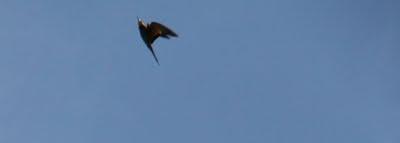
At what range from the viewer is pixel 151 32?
1777cm

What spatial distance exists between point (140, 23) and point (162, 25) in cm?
135

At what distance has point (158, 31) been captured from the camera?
692 inches

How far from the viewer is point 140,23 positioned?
1777 centimetres

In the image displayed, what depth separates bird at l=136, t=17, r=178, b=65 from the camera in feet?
57.0

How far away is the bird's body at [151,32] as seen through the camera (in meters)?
17.4

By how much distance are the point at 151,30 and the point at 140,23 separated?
0.68 m

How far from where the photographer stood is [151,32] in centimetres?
1777

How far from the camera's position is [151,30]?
58.0ft

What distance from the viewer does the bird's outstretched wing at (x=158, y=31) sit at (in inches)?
679

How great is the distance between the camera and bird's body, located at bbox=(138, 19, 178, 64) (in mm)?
17375

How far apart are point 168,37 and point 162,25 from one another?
0.75 m

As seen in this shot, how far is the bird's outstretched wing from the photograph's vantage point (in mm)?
17236

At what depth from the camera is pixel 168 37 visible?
17.6 m

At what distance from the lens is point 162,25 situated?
1716 centimetres
